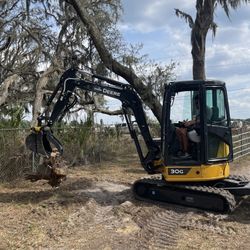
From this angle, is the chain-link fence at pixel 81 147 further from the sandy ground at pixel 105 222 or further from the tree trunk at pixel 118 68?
the tree trunk at pixel 118 68

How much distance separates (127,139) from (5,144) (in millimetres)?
8419

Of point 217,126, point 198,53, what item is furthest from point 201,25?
point 217,126

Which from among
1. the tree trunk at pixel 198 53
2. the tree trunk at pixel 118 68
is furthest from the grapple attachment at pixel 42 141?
the tree trunk at pixel 198 53

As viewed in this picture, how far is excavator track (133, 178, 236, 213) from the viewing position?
402 inches

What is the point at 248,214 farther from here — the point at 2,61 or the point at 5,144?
the point at 2,61

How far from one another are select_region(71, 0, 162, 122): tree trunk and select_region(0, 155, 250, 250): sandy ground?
6.11 meters

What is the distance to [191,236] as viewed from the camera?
8.49 metres

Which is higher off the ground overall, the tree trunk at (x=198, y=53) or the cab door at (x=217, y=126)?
the tree trunk at (x=198, y=53)

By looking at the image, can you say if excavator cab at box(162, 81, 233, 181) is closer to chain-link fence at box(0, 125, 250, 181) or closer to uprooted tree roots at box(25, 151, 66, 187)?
uprooted tree roots at box(25, 151, 66, 187)

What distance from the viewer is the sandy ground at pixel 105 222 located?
809 centimetres

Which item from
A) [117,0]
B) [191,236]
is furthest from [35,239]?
[117,0]

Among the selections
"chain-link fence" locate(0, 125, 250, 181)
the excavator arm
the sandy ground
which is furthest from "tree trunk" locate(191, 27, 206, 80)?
the excavator arm

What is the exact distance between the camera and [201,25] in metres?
19.3

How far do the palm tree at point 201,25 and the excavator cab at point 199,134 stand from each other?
29.5ft
